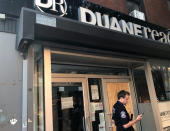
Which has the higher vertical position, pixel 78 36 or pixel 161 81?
pixel 78 36

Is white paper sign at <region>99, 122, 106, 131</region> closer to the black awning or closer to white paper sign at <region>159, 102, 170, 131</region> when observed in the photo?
white paper sign at <region>159, 102, 170, 131</region>

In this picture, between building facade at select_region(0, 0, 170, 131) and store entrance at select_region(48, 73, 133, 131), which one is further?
store entrance at select_region(48, 73, 133, 131)

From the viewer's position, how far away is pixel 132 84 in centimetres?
568

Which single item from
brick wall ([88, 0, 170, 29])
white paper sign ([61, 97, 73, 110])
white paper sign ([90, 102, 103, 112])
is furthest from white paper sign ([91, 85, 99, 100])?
brick wall ([88, 0, 170, 29])

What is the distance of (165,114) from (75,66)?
10.6 ft

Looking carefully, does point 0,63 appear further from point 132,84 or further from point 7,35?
point 132,84

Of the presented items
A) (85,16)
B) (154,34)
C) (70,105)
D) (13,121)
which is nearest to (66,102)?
(70,105)

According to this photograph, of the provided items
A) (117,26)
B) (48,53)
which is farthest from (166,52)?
(48,53)

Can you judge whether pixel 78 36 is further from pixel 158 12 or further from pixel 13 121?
pixel 158 12

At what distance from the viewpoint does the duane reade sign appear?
414 cm

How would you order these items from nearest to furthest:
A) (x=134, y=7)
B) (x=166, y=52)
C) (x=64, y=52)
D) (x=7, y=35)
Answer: (x=7, y=35) → (x=64, y=52) → (x=166, y=52) → (x=134, y=7)

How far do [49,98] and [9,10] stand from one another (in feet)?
A: 6.60

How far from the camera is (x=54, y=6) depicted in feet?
12.3

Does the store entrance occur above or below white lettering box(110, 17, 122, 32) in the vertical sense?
below
